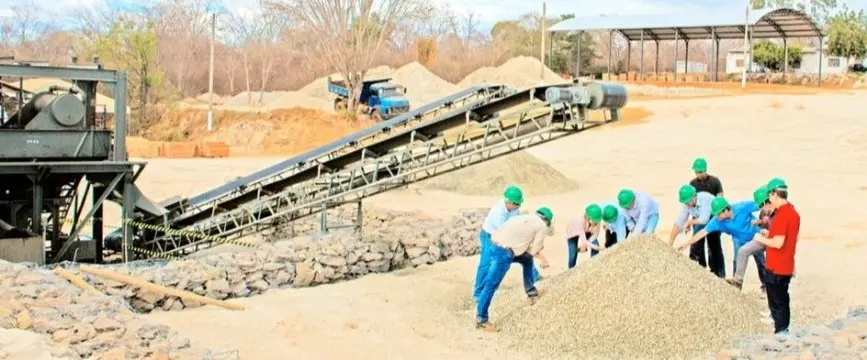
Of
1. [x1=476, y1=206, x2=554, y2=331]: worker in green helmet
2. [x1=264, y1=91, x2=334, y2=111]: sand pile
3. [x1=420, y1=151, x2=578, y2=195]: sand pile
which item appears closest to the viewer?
[x1=476, y1=206, x2=554, y2=331]: worker in green helmet

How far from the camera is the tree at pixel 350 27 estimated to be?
156 ft

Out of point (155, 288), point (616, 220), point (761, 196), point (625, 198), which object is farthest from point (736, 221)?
point (155, 288)

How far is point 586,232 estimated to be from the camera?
13.1 m

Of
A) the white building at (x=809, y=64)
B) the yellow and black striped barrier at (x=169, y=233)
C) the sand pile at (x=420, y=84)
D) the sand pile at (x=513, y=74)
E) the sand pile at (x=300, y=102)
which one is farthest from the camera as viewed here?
the white building at (x=809, y=64)

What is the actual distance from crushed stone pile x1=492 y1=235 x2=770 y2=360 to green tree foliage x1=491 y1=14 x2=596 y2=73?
5314 cm

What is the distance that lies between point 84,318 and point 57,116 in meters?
7.33

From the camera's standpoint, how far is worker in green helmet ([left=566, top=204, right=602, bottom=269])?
12.7m

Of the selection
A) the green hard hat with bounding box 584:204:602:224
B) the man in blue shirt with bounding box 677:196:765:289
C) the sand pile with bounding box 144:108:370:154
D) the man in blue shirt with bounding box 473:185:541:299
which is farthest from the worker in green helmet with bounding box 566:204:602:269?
the sand pile with bounding box 144:108:370:154

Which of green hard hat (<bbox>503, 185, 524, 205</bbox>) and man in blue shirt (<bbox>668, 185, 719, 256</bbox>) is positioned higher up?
green hard hat (<bbox>503, 185, 524, 205</bbox>)

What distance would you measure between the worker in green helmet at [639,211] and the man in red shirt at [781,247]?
2292mm

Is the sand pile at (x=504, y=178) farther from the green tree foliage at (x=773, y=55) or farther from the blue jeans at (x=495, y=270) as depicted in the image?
the green tree foliage at (x=773, y=55)

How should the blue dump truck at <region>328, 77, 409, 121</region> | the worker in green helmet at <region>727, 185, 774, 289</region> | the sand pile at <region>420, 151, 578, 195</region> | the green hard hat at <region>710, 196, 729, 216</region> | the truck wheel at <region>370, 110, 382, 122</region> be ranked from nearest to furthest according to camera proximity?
the worker in green helmet at <region>727, 185, 774, 289</region>, the green hard hat at <region>710, 196, 729, 216</region>, the sand pile at <region>420, 151, 578, 195</region>, the truck wheel at <region>370, 110, 382, 122</region>, the blue dump truck at <region>328, 77, 409, 121</region>

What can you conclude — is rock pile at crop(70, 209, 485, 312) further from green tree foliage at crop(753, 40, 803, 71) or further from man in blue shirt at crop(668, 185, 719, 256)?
green tree foliage at crop(753, 40, 803, 71)

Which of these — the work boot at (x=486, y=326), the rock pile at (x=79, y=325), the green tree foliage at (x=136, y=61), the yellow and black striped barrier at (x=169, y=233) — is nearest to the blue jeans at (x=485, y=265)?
the work boot at (x=486, y=326)
